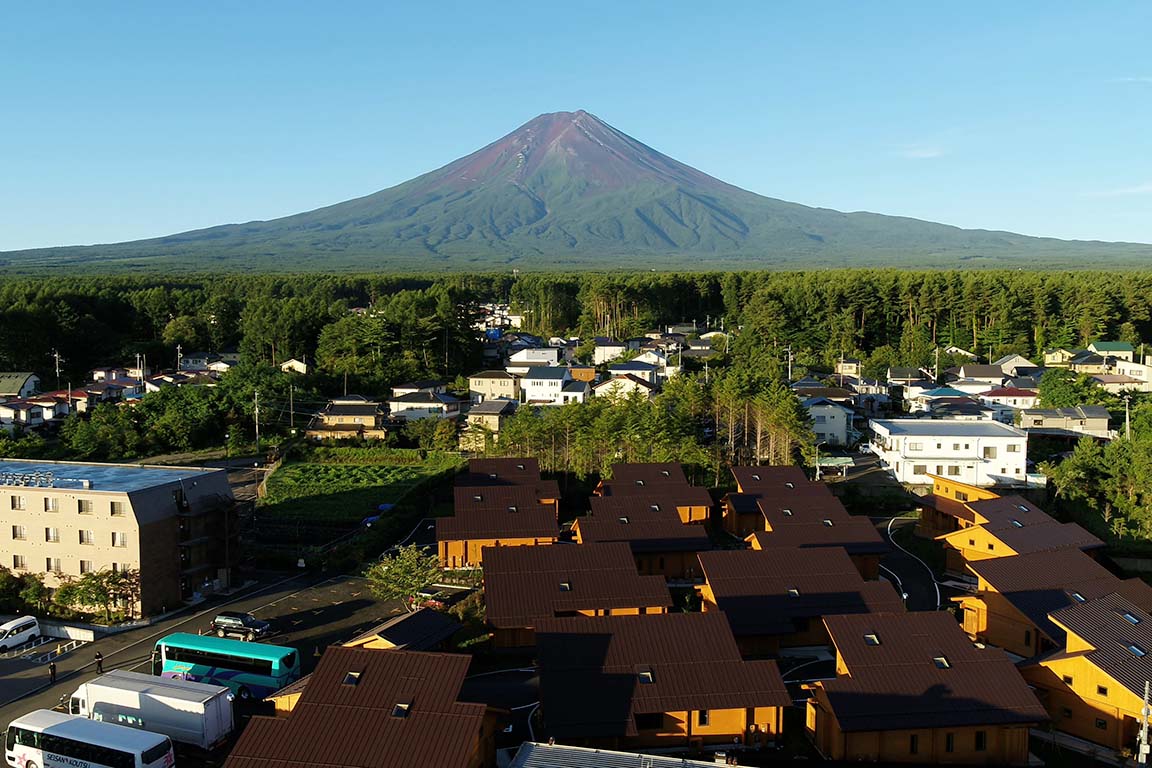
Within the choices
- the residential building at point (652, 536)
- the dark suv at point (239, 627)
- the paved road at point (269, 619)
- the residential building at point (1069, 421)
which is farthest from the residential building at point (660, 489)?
the residential building at point (1069, 421)

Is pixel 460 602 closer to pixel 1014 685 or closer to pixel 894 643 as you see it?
pixel 894 643

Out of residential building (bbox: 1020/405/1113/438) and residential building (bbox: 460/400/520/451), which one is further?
residential building (bbox: 1020/405/1113/438)

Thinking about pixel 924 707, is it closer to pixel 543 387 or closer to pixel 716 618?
pixel 716 618

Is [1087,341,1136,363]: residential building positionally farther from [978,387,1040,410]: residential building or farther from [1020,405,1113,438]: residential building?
[1020,405,1113,438]: residential building

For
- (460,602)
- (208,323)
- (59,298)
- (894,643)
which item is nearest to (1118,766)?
(894,643)

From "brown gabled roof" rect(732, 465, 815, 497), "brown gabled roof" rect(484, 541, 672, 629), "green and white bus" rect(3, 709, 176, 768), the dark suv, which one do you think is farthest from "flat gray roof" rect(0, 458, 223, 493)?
"brown gabled roof" rect(732, 465, 815, 497)

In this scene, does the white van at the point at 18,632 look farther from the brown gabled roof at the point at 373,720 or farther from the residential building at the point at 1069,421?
the residential building at the point at 1069,421

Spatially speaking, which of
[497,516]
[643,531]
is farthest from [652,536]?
[497,516]
